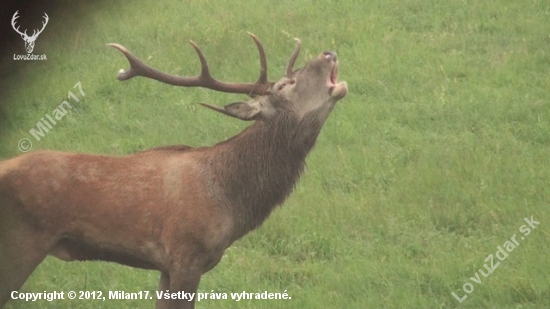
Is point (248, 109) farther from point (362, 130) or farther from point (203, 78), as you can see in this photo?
point (362, 130)

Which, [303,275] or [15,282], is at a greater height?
[15,282]

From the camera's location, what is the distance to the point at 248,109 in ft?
22.6

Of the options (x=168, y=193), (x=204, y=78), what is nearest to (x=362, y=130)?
(x=204, y=78)

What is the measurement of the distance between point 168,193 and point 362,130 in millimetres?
4741

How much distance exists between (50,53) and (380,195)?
4943 millimetres

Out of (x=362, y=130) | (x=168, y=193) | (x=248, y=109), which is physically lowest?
(x=362, y=130)

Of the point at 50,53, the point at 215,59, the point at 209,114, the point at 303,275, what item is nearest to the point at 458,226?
the point at 303,275

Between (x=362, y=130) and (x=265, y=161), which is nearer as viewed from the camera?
(x=265, y=161)

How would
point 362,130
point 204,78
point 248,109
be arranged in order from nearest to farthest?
point 248,109 < point 204,78 < point 362,130

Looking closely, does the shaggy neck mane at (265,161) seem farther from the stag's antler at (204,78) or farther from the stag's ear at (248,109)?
the stag's antler at (204,78)

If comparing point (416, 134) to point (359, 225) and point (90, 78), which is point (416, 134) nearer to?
point (359, 225)

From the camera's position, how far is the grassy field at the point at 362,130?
834cm

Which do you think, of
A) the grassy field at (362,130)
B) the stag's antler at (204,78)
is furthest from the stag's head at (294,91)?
the grassy field at (362,130)

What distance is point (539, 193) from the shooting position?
31.6 feet
